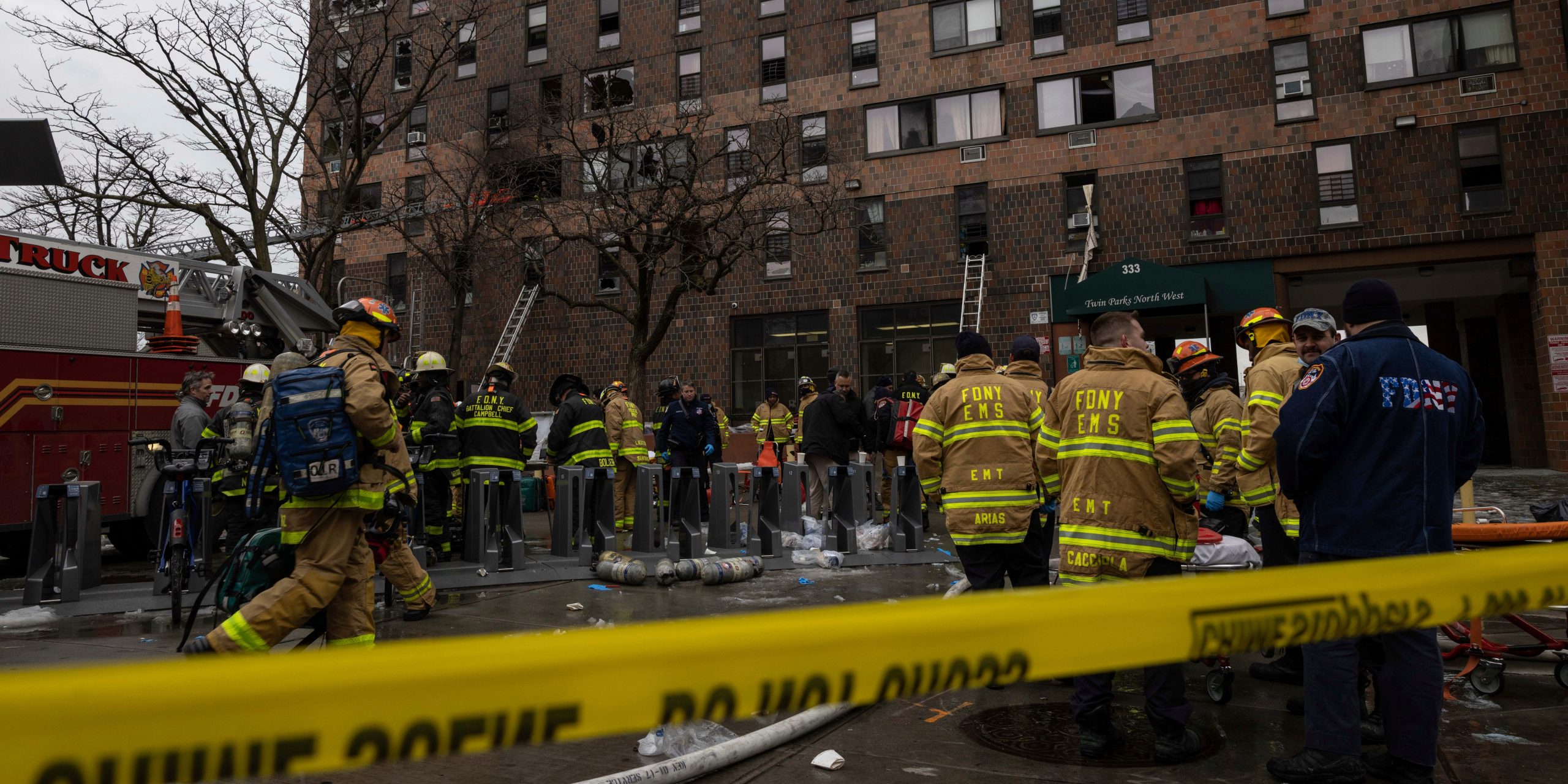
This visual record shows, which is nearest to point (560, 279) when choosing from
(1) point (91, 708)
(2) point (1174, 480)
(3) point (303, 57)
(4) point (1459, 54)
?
(3) point (303, 57)

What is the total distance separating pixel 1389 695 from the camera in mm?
3416

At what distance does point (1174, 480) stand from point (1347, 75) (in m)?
21.1

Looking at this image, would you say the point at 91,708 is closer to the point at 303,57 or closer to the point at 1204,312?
the point at 1204,312

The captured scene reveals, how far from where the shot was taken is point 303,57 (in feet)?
68.6

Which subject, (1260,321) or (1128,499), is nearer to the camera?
(1128,499)

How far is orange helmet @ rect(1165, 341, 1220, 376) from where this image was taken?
5.86 metres

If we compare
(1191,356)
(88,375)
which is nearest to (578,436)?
(88,375)

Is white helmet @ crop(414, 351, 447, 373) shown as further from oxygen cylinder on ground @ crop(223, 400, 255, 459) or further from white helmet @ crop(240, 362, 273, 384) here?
oxygen cylinder on ground @ crop(223, 400, 255, 459)

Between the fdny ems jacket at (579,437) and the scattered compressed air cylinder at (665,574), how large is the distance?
1.82 meters

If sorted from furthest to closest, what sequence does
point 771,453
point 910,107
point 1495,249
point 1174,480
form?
point 910,107 < point 1495,249 < point 771,453 < point 1174,480

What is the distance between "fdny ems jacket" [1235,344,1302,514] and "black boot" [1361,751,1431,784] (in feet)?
4.38

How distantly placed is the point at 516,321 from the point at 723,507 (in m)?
18.7

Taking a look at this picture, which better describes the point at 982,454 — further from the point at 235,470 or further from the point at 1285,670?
the point at 235,470

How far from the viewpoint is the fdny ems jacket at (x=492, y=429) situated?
898 cm
